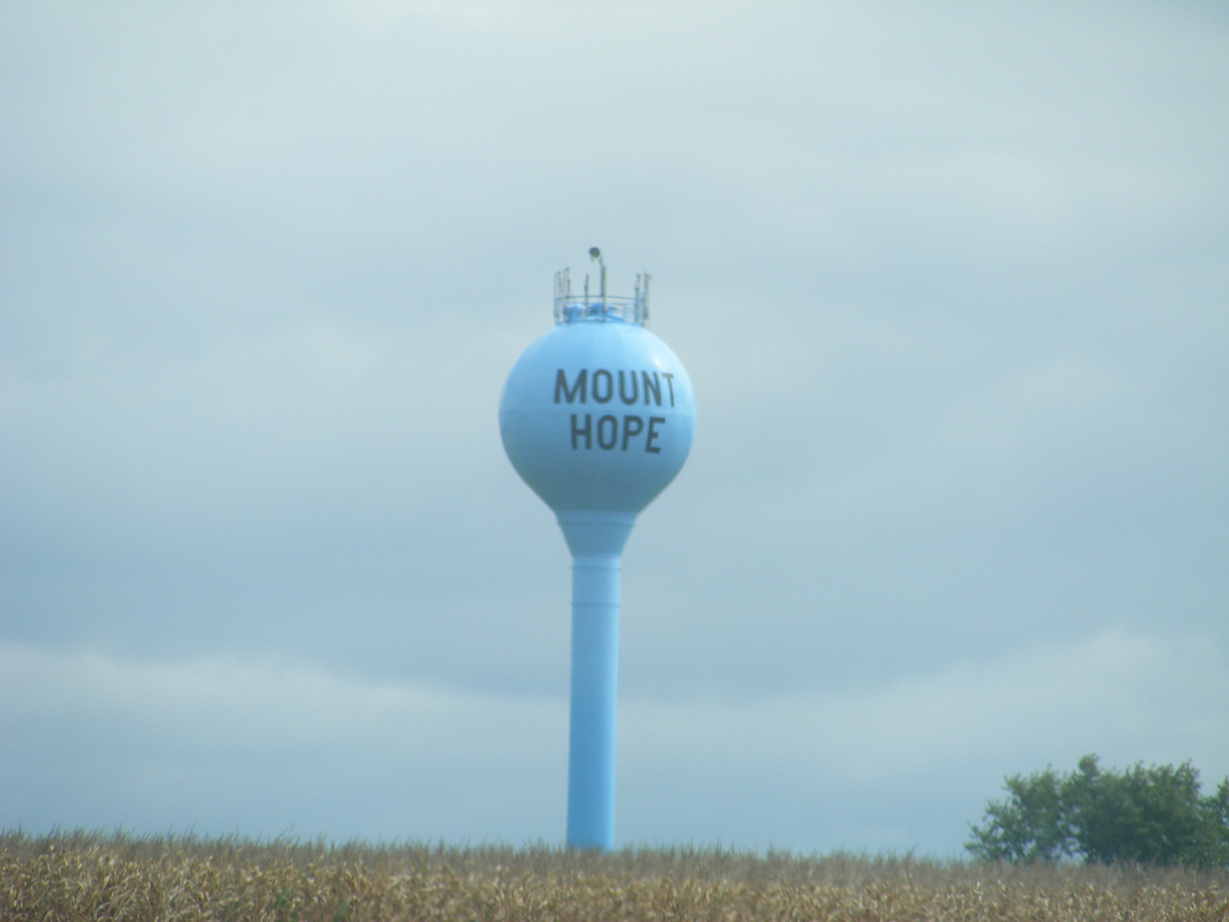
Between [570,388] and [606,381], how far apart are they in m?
0.70

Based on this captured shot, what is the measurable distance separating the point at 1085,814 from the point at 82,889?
25005 mm

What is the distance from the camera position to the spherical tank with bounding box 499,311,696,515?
26.7m

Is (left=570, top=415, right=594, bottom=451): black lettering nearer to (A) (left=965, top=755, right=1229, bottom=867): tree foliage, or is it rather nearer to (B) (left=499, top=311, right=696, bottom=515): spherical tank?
(B) (left=499, top=311, right=696, bottom=515): spherical tank

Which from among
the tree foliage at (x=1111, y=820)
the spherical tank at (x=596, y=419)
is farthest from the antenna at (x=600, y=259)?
the tree foliage at (x=1111, y=820)

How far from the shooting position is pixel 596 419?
2659 centimetres

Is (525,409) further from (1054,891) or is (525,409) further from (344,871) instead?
(1054,891)

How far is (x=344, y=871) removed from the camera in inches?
791

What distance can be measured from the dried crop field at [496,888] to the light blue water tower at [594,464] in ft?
8.19

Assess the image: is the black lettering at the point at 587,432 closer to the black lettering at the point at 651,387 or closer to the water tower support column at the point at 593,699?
the black lettering at the point at 651,387

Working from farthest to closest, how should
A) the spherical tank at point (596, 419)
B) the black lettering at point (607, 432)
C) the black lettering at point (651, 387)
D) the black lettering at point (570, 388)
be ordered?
1. the black lettering at point (651, 387)
2. the black lettering at point (570, 388)
3. the spherical tank at point (596, 419)
4. the black lettering at point (607, 432)

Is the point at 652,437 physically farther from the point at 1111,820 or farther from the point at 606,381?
the point at 1111,820

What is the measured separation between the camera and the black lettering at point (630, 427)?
1051 inches

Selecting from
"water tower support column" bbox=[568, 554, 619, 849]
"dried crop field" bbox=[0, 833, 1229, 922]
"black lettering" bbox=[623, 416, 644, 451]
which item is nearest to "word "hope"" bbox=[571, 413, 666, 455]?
"black lettering" bbox=[623, 416, 644, 451]

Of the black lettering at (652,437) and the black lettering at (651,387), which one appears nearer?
the black lettering at (652,437)
